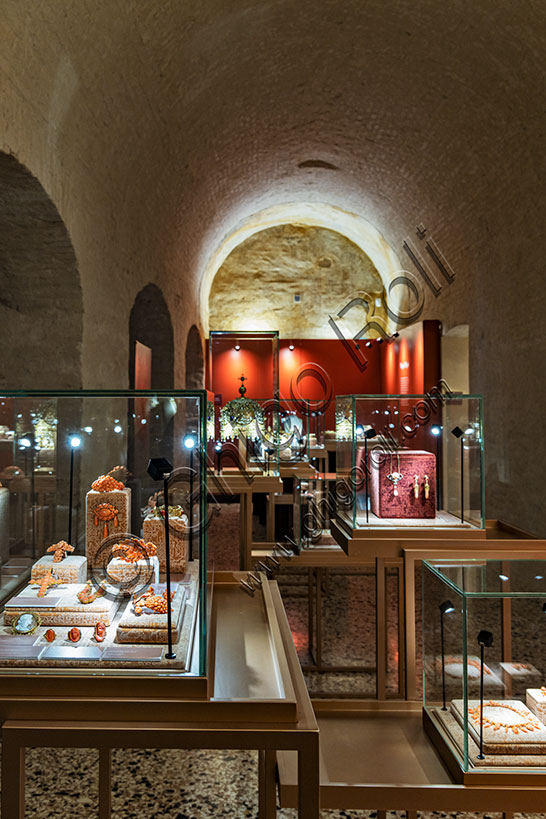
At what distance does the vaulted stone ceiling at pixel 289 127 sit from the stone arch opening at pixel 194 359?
220 cm

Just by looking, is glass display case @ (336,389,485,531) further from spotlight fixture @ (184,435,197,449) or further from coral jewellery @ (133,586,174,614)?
coral jewellery @ (133,586,174,614)

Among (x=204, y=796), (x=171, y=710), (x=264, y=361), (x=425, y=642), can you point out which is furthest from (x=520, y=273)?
(x=171, y=710)

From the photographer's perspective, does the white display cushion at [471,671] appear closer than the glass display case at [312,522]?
Yes

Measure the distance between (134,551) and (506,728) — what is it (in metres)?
1.24

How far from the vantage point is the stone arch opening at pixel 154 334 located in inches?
318

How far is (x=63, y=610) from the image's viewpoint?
5.67 ft

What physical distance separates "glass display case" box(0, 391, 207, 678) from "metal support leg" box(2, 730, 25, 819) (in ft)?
0.58

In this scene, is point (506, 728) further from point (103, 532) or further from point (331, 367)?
point (331, 367)

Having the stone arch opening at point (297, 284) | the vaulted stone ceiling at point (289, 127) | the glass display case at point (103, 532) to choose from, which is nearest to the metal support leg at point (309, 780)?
the glass display case at point (103, 532)

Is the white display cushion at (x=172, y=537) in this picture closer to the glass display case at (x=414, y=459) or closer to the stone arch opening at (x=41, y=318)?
the glass display case at (x=414, y=459)

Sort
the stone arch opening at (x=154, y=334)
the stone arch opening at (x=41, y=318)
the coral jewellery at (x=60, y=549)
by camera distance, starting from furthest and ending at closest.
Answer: the stone arch opening at (x=154, y=334), the stone arch opening at (x=41, y=318), the coral jewellery at (x=60, y=549)

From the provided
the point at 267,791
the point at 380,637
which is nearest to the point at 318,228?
the point at 380,637

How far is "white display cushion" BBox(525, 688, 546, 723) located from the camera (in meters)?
1.88

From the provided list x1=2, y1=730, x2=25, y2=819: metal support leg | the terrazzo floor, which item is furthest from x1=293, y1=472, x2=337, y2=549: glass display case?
x1=2, y1=730, x2=25, y2=819: metal support leg
